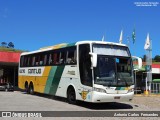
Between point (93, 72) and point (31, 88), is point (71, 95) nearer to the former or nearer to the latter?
point (93, 72)

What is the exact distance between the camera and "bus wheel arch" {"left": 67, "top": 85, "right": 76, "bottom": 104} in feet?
63.5

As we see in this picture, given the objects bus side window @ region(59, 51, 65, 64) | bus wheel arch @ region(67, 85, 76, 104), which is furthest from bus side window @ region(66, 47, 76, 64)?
bus wheel arch @ region(67, 85, 76, 104)

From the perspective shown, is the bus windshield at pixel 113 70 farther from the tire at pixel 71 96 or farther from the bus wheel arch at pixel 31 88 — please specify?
the bus wheel arch at pixel 31 88

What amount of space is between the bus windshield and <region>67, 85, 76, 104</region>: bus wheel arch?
2.68 meters

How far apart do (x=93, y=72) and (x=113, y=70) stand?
40.4 inches

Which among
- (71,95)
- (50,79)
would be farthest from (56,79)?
(71,95)

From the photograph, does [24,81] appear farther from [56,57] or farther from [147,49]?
[147,49]

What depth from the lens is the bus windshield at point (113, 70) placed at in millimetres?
17094

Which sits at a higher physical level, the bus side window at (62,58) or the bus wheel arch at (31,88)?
the bus side window at (62,58)

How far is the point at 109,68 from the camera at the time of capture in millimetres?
17312

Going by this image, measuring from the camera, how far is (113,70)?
1734 cm

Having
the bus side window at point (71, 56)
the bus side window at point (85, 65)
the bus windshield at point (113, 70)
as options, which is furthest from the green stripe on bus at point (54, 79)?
the bus windshield at point (113, 70)

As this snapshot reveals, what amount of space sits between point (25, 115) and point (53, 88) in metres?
8.78

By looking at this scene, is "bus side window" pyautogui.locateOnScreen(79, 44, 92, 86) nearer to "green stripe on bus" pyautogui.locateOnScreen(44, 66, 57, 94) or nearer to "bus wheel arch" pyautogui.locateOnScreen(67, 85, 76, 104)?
"bus wheel arch" pyautogui.locateOnScreen(67, 85, 76, 104)
